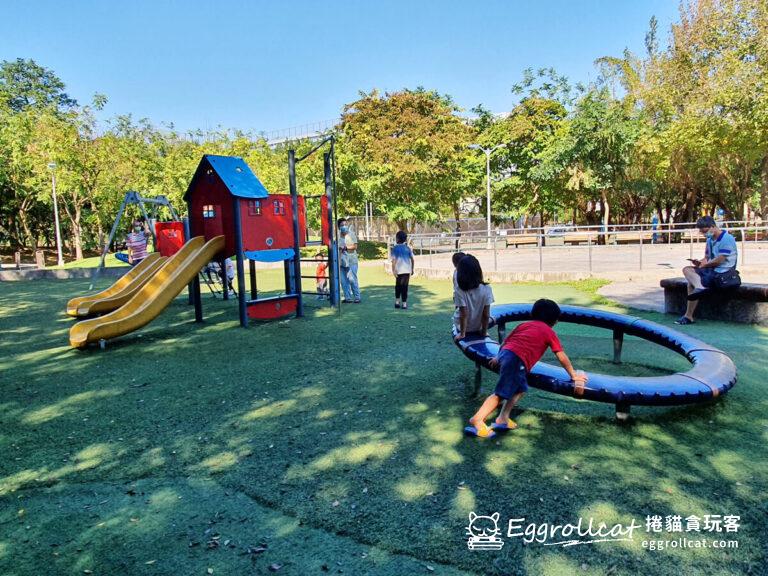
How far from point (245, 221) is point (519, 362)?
6552 mm

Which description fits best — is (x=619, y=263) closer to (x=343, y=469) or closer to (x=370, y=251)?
(x=370, y=251)

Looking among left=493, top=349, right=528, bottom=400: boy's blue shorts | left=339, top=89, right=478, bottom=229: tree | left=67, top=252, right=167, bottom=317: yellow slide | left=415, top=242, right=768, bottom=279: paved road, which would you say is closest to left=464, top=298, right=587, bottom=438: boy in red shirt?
left=493, top=349, right=528, bottom=400: boy's blue shorts

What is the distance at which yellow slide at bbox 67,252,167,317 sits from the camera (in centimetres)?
1023

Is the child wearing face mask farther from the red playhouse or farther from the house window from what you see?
the house window

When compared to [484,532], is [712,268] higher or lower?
higher

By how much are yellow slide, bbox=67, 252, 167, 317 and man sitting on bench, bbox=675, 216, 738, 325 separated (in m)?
9.15

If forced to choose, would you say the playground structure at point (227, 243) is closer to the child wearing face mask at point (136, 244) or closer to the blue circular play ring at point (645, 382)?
the child wearing face mask at point (136, 244)

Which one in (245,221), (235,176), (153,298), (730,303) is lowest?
(730,303)

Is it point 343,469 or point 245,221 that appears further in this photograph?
point 245,221

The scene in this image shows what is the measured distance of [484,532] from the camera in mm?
3020

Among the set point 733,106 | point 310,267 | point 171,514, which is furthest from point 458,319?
point 733,106

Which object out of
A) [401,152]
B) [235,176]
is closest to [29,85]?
[401,152]

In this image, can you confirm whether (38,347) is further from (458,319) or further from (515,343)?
(515,343)

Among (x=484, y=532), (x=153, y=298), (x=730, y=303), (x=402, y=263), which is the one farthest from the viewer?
(x=402, y=263)
